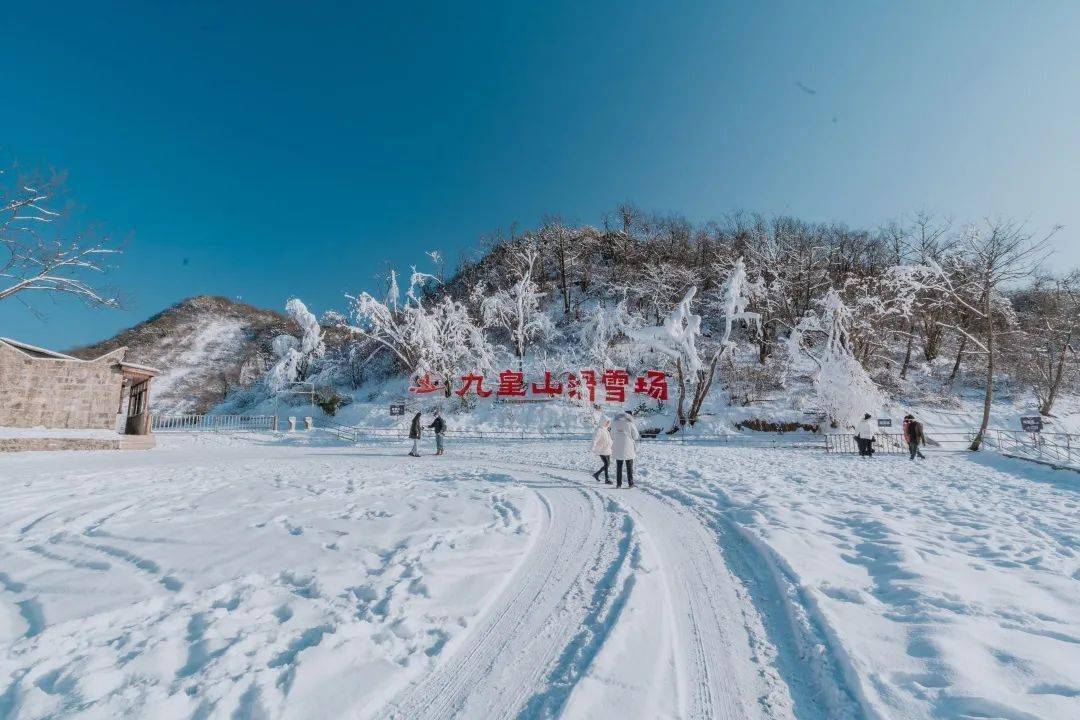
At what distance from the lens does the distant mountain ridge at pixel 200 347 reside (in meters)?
52.8

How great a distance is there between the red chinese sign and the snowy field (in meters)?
20.6

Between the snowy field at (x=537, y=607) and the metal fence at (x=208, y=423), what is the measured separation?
1924 cm

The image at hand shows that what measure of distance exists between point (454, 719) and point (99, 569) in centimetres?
416

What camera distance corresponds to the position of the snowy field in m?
2.43

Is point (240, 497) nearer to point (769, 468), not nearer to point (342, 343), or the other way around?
point (769, 468)

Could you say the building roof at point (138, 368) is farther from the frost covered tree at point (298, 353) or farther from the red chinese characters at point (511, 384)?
the red chinese characters at point (511, 384)

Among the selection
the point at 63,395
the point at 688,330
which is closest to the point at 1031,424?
the point at 688,330

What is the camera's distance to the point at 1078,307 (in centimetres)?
2617

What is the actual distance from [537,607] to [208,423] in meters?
28.8

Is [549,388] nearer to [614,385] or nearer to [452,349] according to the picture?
[614,385]

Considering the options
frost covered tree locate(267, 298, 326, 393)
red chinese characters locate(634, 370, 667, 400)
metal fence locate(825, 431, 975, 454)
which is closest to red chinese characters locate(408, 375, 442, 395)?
frost covered tree locate(267, 298, 326, 393)

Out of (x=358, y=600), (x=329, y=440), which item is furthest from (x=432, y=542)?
(x=329, y=440)

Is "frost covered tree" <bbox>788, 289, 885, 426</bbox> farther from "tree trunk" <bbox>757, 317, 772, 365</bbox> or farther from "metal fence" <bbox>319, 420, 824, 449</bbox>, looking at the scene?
"tree trunk" <bbox>757, 317, 772, 365</bbox>

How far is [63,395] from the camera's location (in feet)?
55.2
